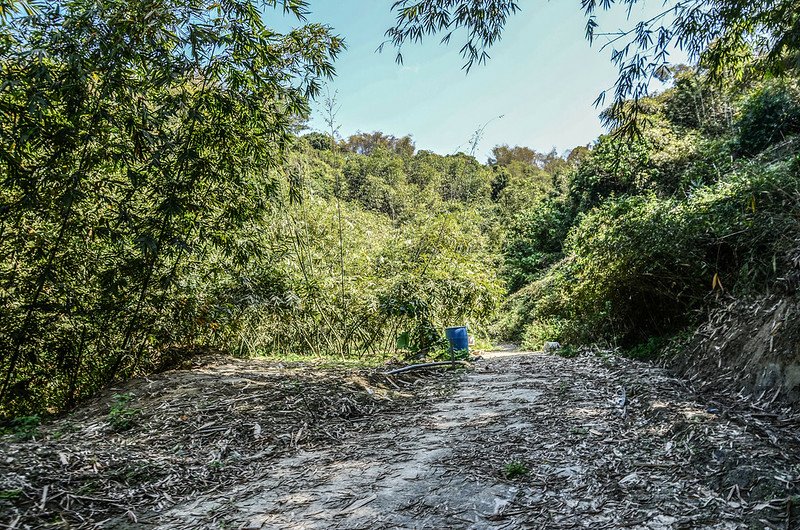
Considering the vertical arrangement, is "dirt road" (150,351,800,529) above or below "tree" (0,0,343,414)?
below

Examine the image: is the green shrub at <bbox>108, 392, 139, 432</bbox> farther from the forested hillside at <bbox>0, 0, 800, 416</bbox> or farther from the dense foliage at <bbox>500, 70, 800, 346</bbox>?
the dense foliage at <bbox>500, 70, 800, 346</bbox>

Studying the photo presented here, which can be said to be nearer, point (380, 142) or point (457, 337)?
point (457, 337)

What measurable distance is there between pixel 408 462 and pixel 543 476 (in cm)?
73

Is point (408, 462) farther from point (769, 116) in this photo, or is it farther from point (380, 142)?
point (380, 142)

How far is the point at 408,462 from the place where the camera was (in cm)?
236

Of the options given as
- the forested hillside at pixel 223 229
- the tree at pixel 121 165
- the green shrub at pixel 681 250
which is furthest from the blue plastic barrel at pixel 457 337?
the tree at pixel 121 165

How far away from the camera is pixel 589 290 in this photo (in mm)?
5891

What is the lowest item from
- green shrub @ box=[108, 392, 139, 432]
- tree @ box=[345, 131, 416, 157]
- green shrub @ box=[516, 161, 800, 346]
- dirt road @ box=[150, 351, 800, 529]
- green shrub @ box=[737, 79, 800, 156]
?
dirt road @ box=[150, 351, 800, 529]

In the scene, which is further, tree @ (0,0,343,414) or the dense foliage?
the dense foliage

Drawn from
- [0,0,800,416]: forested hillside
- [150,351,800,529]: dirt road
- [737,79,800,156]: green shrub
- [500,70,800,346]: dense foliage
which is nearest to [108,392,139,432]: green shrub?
[0,0,800,416]: forested hillside

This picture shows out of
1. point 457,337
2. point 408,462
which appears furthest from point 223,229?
point 457,337

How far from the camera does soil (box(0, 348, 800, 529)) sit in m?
1.73

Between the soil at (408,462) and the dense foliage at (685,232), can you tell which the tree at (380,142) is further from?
the soil at (408,462)

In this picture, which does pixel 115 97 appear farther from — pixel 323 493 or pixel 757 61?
pixel 757 61
